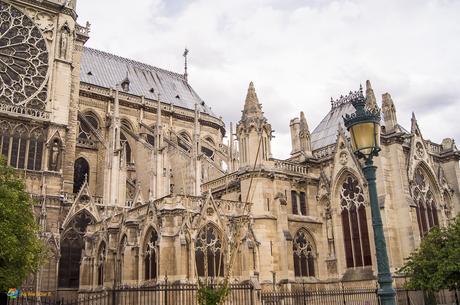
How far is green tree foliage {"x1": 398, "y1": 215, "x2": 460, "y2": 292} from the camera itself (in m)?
17.3

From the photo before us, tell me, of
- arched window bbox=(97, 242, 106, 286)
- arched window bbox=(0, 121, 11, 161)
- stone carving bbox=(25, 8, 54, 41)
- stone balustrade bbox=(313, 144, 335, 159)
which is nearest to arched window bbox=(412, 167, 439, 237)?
stone balustrade bbox=(313, 144, 335, 159)

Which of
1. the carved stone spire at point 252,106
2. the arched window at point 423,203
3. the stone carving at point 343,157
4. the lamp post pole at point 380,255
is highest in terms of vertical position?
the carved stone spire at point 252,106

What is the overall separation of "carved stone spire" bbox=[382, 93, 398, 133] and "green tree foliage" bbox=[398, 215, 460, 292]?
6121mm

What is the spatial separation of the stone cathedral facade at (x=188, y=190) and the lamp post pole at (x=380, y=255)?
9.64m

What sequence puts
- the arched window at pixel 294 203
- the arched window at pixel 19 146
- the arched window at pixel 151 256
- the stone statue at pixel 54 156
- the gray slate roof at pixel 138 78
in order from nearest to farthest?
the arched window at pixel 151 256 → the arched window at pixel 294 203 → the arched window at pixel 19 146 → the stone statue at pixel 54 156 → the gray slate roof at pixel 138 78

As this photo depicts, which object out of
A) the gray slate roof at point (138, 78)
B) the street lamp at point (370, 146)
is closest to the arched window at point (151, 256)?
the street lamp at point (370, 146)

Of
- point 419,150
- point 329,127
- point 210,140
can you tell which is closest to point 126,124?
point 210,140

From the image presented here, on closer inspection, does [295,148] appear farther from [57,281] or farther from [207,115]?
[207,115]

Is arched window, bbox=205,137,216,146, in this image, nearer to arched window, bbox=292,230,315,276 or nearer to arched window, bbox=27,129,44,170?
arched window, bbox=27,129,44,170

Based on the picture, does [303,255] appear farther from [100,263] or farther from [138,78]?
[138,78]

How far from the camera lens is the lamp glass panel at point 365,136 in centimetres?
762

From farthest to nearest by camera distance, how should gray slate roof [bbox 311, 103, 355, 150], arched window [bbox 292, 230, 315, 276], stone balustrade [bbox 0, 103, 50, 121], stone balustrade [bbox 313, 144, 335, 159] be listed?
gray slate roof [bbox 311, 103, 355, 150]
stone balustrade [bbox 0, 103, 50, 121]
stone balustrade [bbox 313, 144, 335, 159]
arched window [bbox 292, 230, 315, 276]

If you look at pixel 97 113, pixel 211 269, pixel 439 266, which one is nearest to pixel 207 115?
pixel 97 113

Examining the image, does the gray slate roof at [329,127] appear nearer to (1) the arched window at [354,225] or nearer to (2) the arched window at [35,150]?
(1) the arched window at [354,225]
